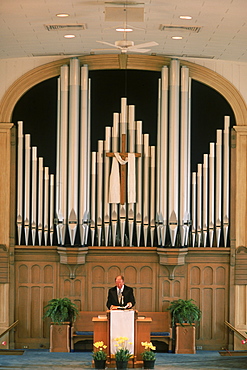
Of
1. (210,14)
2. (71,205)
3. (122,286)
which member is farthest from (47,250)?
(210,14)

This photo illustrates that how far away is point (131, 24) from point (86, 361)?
5.29 m

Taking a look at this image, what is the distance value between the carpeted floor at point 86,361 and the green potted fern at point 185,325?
21 cm

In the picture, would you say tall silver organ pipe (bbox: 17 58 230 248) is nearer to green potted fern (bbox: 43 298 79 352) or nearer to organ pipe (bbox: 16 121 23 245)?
organ pipe (bbox: 16 121 23 245)

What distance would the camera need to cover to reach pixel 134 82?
548 inches

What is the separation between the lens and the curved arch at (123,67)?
44.9 ft

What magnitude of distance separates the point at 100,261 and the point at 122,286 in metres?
1.53

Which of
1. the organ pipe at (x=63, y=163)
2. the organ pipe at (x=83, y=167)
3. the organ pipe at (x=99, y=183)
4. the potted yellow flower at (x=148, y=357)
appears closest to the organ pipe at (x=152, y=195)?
the organ pipe at (x=99, y=183)

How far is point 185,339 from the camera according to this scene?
518 inches

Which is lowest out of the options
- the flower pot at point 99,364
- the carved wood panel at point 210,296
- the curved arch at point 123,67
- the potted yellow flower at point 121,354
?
the flower pot at point 99,364

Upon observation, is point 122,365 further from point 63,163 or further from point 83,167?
point 63,163

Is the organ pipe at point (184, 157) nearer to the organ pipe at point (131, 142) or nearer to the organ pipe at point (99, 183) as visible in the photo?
the organ pipe at point (131, 142)

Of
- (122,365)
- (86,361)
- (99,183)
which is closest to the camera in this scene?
(122,365)

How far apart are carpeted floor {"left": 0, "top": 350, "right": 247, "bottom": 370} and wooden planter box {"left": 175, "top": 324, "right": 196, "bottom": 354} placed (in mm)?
171

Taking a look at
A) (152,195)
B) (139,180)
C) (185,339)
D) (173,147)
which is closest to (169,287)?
(185,339)
